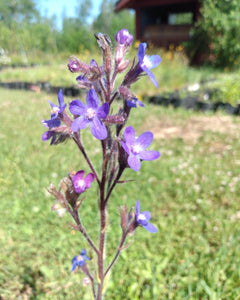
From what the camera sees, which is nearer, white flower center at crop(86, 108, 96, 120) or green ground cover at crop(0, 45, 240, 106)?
white flower center at crop(86, 108, 96, 120)

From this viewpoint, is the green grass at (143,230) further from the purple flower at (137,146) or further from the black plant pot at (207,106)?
the black plant pot at (207,106)

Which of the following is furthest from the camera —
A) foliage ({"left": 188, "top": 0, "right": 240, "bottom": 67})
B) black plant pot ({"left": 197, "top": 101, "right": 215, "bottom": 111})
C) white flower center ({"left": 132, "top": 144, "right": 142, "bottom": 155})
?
foliage ({"left": 188, "top": 0, "right": 240, "bottom": 67})

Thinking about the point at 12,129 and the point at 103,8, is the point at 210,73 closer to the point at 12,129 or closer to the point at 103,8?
the point at 12,129

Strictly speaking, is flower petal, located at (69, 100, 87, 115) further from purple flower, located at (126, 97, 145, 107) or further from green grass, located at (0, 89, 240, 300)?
green grass, located at (0, 89, 240, 300)

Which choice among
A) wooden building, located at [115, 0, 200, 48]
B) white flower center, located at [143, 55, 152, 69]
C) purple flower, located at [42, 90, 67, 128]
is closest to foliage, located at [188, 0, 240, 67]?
wooden building, located at [115, 0, 200, 48]

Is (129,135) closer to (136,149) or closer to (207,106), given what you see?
(136,149)

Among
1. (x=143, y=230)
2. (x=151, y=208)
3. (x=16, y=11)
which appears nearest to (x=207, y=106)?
(x=151, y=208)

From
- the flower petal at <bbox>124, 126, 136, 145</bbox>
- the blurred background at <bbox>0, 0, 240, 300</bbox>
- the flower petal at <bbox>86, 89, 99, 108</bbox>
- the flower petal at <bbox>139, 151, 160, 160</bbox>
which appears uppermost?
the flower petal at <bbox>86, 89, 99, 108</bbox>
